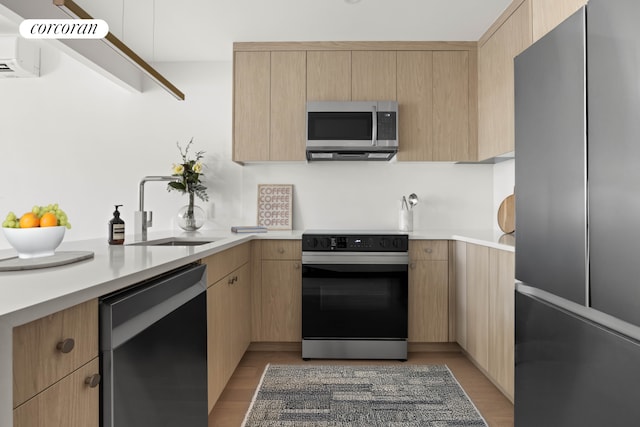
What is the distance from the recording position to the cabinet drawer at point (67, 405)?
2.45 feet

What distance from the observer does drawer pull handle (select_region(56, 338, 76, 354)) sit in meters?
0.83

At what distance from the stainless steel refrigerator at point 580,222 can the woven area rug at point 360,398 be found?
2.26 ft

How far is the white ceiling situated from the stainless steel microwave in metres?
0.52

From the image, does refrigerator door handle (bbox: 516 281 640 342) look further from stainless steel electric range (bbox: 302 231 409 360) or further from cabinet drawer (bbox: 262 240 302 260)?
cabinet drawer (bbox: 262 240 302 260)

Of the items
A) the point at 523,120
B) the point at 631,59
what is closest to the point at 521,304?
the point at 523,120

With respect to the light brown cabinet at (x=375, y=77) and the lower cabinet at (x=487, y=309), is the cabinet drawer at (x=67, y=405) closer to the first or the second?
the lower cabinet at (x=487, y=309)

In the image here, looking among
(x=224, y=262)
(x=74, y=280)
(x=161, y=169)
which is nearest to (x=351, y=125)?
(x=224, y=262)

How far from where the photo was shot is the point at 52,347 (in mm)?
814

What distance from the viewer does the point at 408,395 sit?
2393 millimetres

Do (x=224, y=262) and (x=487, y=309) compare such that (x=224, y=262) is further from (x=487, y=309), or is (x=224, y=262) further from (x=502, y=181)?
(x=502, y=181)

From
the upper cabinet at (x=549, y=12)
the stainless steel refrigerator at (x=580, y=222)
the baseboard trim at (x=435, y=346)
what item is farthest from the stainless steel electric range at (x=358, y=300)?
the upper cabinet at (x=549, y=12)

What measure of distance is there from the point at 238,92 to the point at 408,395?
2.46 metres

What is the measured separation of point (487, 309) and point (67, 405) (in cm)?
223

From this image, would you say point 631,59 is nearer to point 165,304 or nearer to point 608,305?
point 608,305
